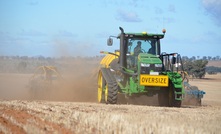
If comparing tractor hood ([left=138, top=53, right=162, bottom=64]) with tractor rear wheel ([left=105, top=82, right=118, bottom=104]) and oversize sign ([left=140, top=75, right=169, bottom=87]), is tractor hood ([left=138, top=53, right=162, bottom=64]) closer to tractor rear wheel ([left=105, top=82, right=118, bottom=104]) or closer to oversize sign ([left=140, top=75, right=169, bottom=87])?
oversize sign ([left=140, top=75, right=169, bottom=87])

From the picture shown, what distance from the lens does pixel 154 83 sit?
51.5ft

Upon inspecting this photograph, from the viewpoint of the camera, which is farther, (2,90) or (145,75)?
(2,90)

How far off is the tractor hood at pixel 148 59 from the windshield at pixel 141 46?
12.2 inches

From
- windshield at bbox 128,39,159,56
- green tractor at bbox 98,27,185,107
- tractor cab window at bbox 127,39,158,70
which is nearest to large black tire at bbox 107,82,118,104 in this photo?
green tractor at bbox 98,27,185,107

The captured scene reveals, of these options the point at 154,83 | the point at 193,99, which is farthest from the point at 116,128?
the point at 193,99

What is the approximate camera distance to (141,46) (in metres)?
16.9

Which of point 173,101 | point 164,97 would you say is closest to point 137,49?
point 164,97

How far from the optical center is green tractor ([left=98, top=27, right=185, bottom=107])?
16.0m

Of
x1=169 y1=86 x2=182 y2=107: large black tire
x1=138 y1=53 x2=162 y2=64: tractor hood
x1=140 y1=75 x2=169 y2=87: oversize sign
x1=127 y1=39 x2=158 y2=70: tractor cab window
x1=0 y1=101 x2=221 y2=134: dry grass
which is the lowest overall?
x1=0 y1=101 x2=221 y2=134: dry grass

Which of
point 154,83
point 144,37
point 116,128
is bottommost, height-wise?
point 116,128

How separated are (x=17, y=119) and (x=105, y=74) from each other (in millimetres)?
6548

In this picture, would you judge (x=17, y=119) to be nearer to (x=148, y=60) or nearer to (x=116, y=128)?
(x=116, y=128)

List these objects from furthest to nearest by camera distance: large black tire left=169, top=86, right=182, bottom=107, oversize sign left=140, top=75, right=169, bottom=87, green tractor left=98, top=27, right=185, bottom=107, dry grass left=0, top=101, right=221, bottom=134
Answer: large black tire left=169, top=86, right=182, bottom=107 < green tractor left=98, top=27, right=185, bottom=107 < oversize sign left=140, top=75, right=169, bottom=87 < dry grass left=0, top=101, right=221, bottom=134

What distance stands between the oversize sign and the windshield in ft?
4.38
